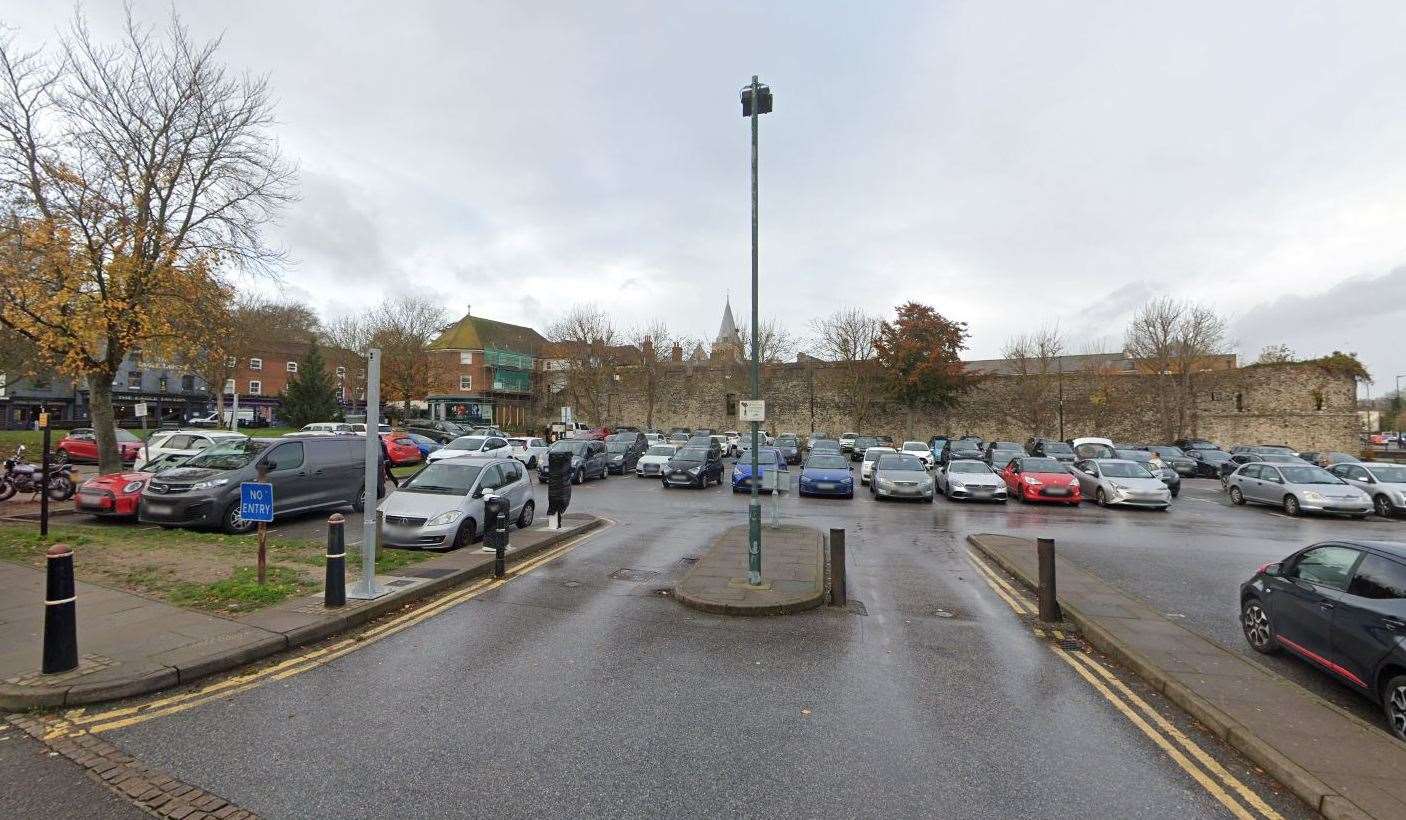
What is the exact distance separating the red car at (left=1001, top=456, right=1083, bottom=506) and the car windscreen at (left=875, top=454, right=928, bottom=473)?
9.28 feet

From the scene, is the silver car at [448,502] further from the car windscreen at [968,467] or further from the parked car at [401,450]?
the parked car at [401,450]

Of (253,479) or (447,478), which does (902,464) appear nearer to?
(447,478)

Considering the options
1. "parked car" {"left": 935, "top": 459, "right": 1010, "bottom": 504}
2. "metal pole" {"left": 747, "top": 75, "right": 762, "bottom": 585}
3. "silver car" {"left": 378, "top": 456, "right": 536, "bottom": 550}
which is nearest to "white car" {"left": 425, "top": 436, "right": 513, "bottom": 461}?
"silver car" {"left": 378, "top": 456, "right": 536, "bottom": 550}

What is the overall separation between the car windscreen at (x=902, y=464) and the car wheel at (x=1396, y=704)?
14609 millimetres

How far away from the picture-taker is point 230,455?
12.2 meters

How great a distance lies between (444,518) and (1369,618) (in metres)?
10.5

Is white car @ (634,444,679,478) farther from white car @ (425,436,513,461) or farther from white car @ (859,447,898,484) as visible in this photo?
white car @ (859,447,898,484)

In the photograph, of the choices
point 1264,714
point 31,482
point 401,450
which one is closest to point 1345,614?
point 1264,714

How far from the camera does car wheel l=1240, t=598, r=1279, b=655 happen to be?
5.98m

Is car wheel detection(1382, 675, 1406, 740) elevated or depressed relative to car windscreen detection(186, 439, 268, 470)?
depressed

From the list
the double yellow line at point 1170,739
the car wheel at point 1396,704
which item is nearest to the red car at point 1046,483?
the double yellow line at point 1170,739

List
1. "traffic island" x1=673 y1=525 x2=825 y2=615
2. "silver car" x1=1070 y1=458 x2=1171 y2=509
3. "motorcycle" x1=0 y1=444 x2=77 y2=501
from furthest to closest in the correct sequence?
"silver car" x1=1070 y1=458 x2=1171 y2=509 → "motorcycle" x1=0 y1=444 x2=77 y2=501 → "traffic island" x1=673 y1=525 x2=825 y2=615

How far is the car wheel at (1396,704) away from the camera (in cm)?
424

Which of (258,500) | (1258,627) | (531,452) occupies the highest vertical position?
(258,500)
